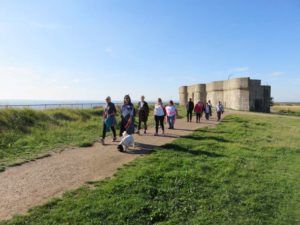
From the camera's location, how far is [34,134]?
533 inches

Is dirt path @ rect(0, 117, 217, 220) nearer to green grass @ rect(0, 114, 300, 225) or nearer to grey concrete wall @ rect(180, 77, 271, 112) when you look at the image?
green grass @ rect(0, 114, 300, 225)

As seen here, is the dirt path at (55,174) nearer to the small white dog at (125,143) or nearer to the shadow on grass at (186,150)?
the small white dog at (125,143)

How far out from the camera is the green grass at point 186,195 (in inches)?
193

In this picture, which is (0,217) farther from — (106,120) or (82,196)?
(106,120)

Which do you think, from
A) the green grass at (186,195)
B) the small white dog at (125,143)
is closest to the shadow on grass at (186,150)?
the green grass at (186,195)

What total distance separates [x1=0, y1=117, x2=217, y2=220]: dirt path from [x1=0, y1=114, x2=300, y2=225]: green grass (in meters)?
0.39

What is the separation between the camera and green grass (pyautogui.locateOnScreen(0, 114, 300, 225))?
491 cm

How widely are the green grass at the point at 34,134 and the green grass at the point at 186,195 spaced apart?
370cm

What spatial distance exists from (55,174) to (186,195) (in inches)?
128

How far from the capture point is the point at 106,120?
425 inches

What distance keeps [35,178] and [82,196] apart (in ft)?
6.07

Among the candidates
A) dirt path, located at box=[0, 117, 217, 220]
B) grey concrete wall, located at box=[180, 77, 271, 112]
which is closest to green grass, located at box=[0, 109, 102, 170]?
dirt path, located at box=[0, 117, 217, 220]

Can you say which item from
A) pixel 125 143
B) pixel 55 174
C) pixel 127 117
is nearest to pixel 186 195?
pixel 55 174

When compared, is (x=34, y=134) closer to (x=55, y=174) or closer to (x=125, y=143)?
(x=125, y=143)
